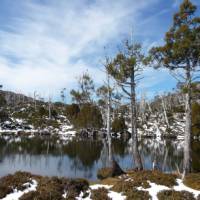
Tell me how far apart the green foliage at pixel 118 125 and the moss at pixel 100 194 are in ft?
287

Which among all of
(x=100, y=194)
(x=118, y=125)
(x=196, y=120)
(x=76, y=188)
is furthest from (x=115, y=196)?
(x=118, y=125)

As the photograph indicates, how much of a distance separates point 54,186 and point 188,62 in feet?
43.2

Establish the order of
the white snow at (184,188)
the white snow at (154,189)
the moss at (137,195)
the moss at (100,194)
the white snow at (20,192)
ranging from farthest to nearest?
the white snow at (184,188)
the white snow at (154,189)
the moss at (100,194)
the moss at (137,195)
the white snow at (20,192)

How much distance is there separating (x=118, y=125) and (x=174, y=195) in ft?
293

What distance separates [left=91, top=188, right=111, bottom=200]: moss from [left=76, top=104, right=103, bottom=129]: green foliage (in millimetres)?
74367

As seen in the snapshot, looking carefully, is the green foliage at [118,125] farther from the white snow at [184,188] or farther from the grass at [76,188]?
the grass at [76,188]

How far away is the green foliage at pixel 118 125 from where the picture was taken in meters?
102

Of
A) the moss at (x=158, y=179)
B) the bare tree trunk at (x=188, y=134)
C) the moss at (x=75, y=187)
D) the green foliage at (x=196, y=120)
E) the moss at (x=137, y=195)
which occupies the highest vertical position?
the green foliage at (x=196, y=120)

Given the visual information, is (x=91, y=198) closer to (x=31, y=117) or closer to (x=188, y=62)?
(x=188, y=62)

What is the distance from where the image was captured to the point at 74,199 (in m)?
13.0

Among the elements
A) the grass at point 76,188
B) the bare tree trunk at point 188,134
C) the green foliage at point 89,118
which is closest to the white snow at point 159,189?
the grass at point 76,188

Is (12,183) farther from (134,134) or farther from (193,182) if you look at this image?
(134,134)

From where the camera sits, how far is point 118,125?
335 ft

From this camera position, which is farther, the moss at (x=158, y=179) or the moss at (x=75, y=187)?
the moss at (x=158, y=179)
